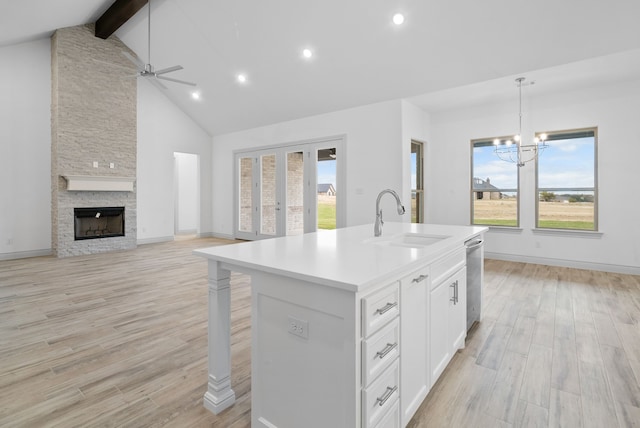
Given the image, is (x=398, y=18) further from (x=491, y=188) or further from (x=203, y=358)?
(x=203, y=358)

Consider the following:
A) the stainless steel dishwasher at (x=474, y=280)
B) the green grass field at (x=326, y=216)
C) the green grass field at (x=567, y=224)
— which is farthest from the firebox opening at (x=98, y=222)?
the green grass field at (x=567, y=224)

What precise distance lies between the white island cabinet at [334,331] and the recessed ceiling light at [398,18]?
348 centimetres

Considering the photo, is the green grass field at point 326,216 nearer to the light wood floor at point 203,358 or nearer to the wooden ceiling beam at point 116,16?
the light wood floor at point 203,358

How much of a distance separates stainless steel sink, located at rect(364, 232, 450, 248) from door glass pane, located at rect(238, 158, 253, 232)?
6.17 metres

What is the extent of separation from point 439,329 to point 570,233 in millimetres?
4867

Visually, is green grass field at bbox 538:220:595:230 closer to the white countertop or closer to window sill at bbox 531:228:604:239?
window sill at bbox 531:228:604:239

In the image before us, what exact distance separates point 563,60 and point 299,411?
5.19 m

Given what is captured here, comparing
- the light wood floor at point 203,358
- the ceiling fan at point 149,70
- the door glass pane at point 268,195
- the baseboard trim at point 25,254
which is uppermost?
the ceiling fan at point 149,70

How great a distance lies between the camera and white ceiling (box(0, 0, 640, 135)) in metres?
3.88

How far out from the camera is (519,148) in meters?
5.77

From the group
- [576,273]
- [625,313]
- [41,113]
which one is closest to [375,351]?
[625,313]

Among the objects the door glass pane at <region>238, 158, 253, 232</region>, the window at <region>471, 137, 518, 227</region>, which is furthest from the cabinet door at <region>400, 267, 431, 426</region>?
the door glass pane at <region>238, 158, 253, 232</region>

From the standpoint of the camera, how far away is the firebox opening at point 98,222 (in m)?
6.64

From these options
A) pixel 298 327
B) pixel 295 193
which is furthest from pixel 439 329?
pixel 295 193
